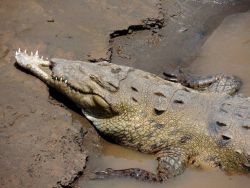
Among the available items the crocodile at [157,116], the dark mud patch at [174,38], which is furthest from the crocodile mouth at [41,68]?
the dark mud patch at [174,38]

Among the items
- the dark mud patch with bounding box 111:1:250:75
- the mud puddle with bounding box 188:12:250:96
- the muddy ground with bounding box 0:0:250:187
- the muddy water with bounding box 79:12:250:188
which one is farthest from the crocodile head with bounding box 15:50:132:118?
the mud puddle with bounding box 188:12:250:96

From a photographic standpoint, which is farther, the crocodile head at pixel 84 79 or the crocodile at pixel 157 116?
the crocodile head at pixel 84 79

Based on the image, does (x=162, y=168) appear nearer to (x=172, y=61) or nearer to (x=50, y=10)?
(x=172, y=61)

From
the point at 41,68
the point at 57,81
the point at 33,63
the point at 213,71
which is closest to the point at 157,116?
the point at 57,81

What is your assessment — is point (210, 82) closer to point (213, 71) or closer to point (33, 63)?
point (213, 71)

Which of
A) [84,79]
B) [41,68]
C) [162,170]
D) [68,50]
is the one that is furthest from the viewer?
[68,50]

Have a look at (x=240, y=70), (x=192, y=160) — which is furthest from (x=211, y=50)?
(x=192, y=160)

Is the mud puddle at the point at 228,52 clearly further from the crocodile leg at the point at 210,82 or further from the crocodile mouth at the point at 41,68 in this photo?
the crocodile mouth at the point at 41,68
